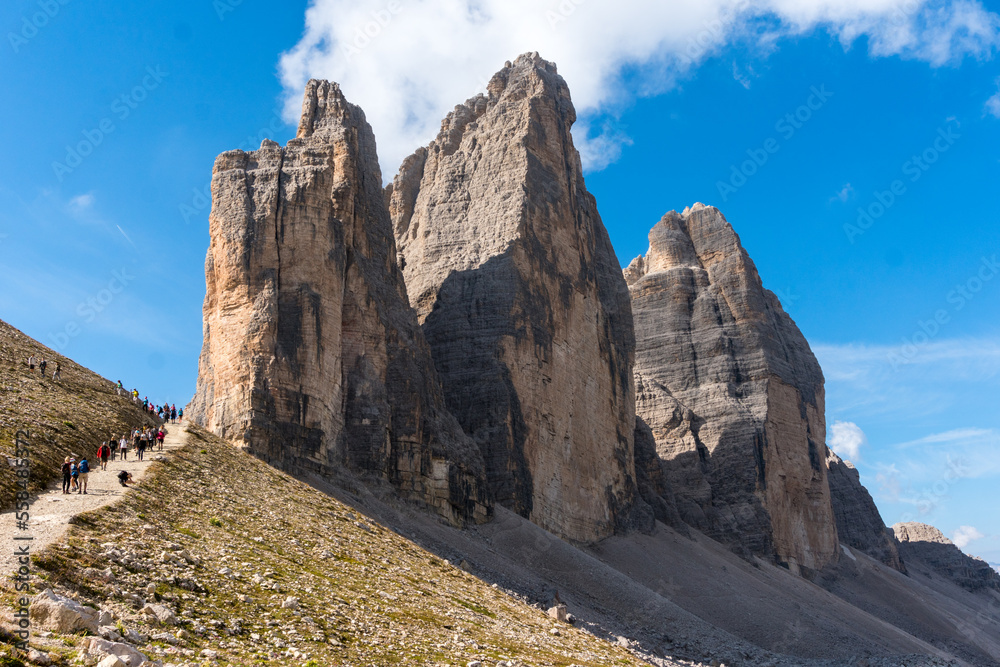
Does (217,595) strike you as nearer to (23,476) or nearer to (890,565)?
(23,476)

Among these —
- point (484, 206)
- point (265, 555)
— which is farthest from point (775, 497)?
point (265, 555)

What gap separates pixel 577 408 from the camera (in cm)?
7562

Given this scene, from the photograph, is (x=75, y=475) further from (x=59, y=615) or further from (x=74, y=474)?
(x=59, y=615)

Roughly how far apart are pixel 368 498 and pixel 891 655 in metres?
39.9

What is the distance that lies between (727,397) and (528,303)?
38971 mm

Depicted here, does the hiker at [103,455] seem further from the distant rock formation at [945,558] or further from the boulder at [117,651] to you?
the distant rock formation at [945,558]

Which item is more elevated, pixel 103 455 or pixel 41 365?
pixel 41 365

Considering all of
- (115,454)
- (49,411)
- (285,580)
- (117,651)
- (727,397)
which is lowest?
(117,651)

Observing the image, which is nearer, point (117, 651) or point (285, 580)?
point (117, 651)

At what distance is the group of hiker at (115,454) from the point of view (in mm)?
28859

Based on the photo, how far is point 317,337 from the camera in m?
53.1

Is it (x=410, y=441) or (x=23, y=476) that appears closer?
(x=23, y=476)

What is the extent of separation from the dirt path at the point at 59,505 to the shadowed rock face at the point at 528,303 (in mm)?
33400

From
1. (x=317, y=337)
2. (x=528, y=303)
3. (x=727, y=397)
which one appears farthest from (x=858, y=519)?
→ (x=317, y=337)
